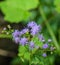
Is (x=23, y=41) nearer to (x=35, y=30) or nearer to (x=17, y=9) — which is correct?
(x=35, y=30)

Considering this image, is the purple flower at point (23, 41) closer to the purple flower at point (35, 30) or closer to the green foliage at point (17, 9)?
the purple flower at point (35, 30)

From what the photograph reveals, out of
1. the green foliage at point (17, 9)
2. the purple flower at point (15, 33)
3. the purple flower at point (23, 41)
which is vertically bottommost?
the green foliage at point (17, 9)

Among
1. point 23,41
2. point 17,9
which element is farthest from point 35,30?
point 17,9

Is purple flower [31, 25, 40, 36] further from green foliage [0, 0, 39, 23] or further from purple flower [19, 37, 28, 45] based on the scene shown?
green foliage [0, 0, 39, 23]

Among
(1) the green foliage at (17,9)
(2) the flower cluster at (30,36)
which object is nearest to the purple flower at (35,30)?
(2) the flower cluster at (30,36)

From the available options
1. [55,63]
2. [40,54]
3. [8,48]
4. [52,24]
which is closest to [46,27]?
[52,24]

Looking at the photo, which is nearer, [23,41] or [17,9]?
[23,41]

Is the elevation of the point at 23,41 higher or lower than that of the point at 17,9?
higher
